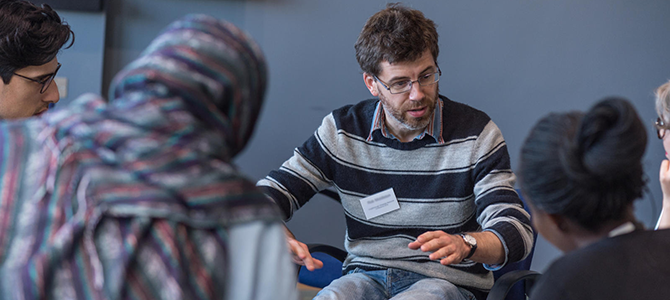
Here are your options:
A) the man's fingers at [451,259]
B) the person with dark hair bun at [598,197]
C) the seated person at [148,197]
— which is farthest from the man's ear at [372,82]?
the seated person at [148,197]

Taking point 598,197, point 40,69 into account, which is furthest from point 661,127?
point 40,69

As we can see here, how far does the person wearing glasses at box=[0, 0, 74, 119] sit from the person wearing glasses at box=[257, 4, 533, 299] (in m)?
0.83

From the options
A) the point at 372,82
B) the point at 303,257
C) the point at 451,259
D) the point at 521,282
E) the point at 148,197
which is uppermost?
the point at 148,197

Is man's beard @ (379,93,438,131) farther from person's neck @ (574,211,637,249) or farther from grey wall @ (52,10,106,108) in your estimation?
grey wall @ (52,10,106,108)

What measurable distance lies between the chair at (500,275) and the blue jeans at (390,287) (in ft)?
0.48

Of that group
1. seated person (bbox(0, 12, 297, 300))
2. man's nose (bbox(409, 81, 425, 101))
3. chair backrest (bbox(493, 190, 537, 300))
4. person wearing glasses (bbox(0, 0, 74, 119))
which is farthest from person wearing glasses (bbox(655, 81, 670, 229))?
person wearing glasses (bbox(0, 0, 74, 119))

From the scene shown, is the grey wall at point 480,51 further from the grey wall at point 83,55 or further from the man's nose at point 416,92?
the man's nose at point 416,92

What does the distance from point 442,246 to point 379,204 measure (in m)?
0.44

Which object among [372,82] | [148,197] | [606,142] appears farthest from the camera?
[372,82]

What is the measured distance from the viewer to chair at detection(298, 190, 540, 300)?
5.50 feet

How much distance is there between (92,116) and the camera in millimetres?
803

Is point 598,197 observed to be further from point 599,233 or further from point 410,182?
point 410,182

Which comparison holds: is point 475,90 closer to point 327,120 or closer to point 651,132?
point 651,132

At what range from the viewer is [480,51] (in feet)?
9.57
